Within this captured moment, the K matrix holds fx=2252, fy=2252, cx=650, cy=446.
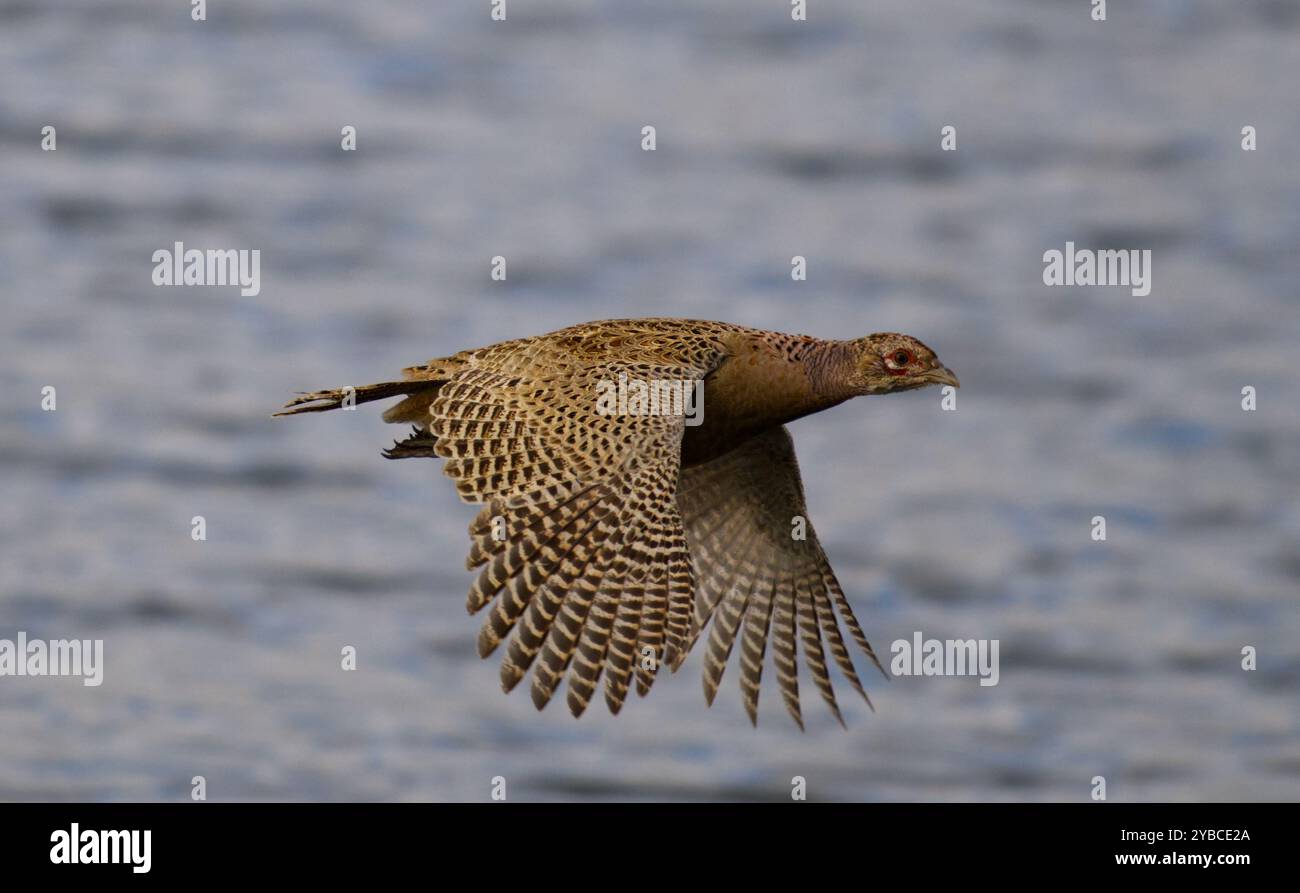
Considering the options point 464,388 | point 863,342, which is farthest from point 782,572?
point 464,388

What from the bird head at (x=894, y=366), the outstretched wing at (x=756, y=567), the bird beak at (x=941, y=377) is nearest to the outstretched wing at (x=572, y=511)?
the bird head at (x=894, y=366)

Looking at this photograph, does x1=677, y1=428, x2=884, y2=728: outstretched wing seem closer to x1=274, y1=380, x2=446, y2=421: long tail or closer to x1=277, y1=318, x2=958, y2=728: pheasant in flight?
x1=277, y1=318, x2=958, y2=728: pheasant in flight

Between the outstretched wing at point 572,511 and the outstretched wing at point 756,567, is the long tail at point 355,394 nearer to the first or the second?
the outstretched wing at point 572,511

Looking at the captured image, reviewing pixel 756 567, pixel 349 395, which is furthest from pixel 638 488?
pixel 756 567

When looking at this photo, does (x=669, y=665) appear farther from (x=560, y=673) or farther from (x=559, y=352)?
(x=559, y=352)

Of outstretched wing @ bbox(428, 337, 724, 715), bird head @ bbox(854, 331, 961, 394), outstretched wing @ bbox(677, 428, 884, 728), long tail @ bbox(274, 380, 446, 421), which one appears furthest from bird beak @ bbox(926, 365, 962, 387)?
long tail @ bbox(274, 380, 446, 421)

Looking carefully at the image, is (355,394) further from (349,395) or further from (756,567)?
(756,567)

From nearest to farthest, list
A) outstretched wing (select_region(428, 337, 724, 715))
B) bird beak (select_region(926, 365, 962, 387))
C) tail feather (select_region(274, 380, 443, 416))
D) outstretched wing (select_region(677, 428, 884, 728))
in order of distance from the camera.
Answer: outstretched wing (select_region(428, 337, 724, 715))
tail feather (select_region(274, 380, 443, 416))
bird beak (select_region(926, 365, 962, 387))
outstretched wing (select_region(677, 428, 884, 728))
